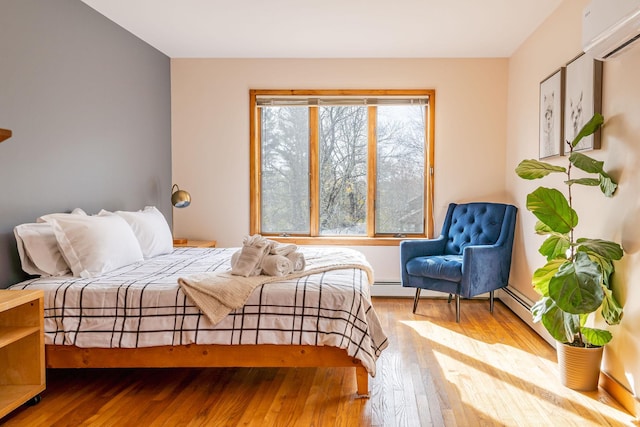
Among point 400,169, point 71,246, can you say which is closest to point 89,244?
point 71,246

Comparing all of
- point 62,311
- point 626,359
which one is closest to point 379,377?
point 626,359

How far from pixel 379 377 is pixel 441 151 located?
2.66 metres

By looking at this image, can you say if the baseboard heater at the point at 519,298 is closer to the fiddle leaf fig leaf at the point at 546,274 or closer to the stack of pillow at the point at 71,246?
the fiddle leaf fig leaf at the point at 546,274

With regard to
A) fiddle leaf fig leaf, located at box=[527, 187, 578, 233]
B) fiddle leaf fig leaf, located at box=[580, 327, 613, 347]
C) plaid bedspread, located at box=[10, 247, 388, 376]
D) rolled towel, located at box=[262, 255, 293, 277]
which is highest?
fiddle leaf fig leaf, located at box=[527, 187, 578, 233]

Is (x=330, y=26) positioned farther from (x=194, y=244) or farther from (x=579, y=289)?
(x=579, y=289)

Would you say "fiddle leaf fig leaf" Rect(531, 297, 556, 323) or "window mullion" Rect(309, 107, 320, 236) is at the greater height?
"window mullion" Rect(309, 107, 320, 236)

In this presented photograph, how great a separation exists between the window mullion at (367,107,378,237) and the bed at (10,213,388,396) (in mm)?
2365

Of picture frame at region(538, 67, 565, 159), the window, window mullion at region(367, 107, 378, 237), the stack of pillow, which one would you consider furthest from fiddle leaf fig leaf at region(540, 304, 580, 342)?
the stack of pillow

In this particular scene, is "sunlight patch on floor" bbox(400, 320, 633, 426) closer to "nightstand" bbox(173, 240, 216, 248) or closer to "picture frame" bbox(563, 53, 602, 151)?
"picture frame" bbox(563, 53, 602, 151)

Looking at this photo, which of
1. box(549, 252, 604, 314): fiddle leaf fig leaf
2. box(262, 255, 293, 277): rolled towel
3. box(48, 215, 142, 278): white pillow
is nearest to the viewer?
box(549, 252, 604, 314): fiddle leaf fig leaf

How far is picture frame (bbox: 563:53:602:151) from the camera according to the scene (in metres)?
2.65

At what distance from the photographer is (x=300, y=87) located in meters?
4.69

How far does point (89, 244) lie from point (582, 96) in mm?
3059

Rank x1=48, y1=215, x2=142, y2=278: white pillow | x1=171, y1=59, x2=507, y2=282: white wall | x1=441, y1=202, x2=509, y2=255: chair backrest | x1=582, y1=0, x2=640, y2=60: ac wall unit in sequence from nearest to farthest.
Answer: x1=582, y1=0, x2=640, y2=60: ac wall unit, x1=48, y1=215, x2=142, y2=278: white pillow, x1=441, y1=202, x2=509, y2=255: chair backrest, x1=171, y1=59, x2=507, y2=282: white wall
